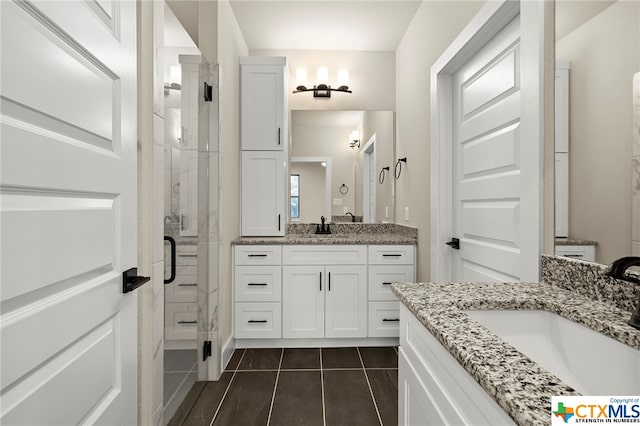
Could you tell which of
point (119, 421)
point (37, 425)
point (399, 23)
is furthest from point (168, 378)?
point (399, 23)

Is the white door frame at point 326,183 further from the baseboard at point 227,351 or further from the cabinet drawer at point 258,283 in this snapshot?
the baseboard at point 227,351

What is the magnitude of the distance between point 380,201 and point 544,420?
2954 millimetres

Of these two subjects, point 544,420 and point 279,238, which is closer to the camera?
point 544,420

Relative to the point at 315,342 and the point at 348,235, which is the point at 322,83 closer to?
the point at 348,235

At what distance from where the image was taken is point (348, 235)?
328 cm

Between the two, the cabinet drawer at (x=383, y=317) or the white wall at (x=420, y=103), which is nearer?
the white wall at (x=420, y=103)

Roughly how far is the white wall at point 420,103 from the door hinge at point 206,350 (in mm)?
1657

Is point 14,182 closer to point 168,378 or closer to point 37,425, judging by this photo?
point 37,425

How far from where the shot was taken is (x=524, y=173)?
1.35 m

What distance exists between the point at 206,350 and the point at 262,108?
199cm

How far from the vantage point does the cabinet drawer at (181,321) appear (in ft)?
5.30

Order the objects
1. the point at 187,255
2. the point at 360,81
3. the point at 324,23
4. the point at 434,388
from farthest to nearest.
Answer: the point at 360,81 → the point at 324,23 → the point at 187,255 → the point at 434,388

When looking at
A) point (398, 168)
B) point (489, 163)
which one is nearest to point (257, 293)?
point (398, 168)

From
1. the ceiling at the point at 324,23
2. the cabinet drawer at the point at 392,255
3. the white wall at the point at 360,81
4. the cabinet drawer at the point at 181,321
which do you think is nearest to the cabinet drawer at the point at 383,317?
the cabinet drawer at the point at 392,255
